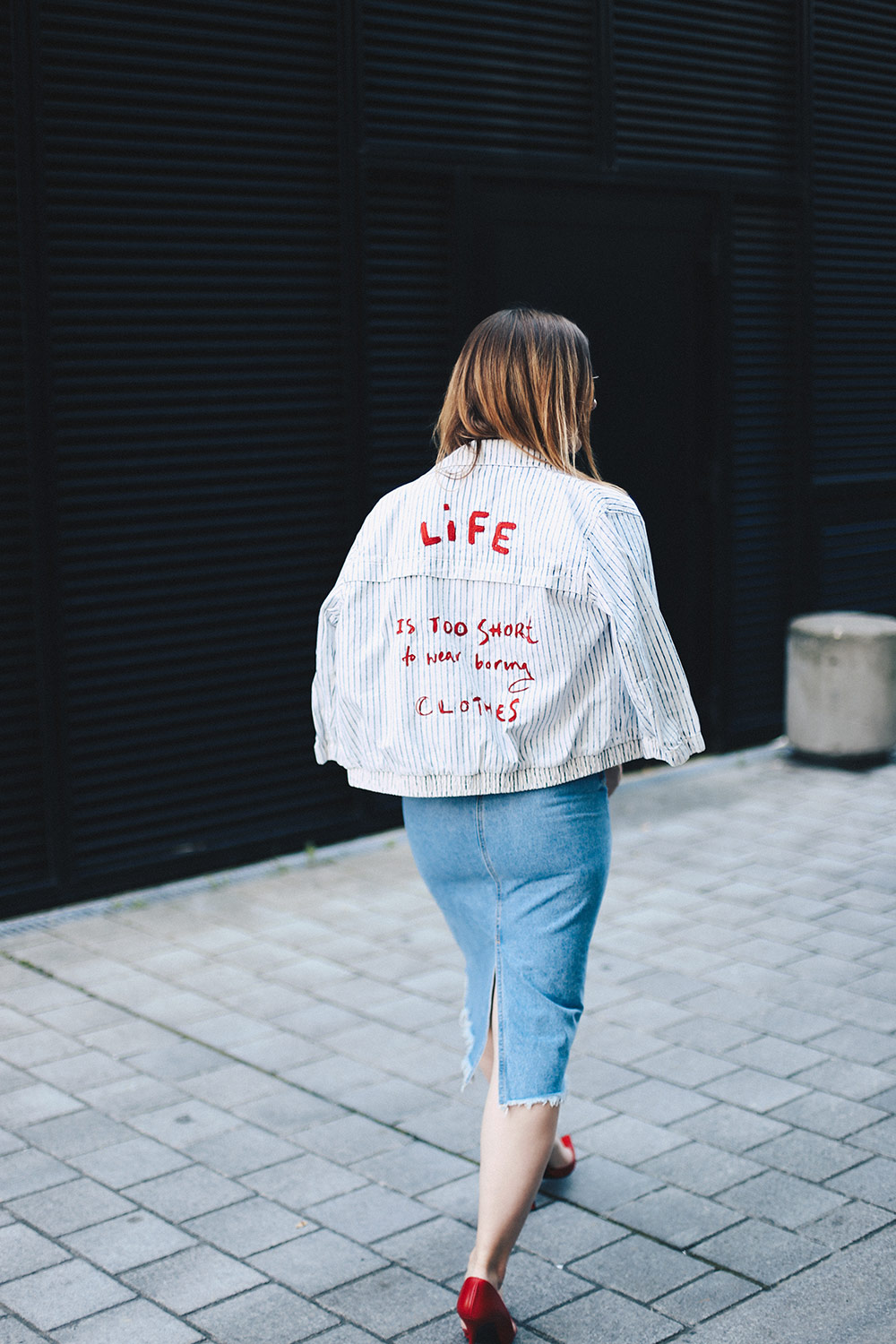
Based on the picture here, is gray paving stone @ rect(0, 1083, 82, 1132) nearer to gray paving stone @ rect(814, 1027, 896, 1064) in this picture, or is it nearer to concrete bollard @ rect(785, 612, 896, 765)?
gray paving stone @ rect(814, 1027, 896, 1064)

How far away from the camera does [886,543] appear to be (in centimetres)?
911

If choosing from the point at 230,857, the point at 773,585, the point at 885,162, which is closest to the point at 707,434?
the point at 773,585

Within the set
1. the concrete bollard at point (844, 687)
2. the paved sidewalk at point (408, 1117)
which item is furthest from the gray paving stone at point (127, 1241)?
the concrete bollard at point (844, 687)

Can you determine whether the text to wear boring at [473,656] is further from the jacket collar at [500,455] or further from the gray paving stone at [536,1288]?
the gray paving stone at [536,1288]

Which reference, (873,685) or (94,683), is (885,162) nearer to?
(873,685)

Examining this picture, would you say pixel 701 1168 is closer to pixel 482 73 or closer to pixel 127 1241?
pixel 127 1241

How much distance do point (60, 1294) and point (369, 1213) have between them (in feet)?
2.34

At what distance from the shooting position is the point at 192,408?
6.02 metres

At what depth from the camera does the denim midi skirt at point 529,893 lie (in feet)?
9.45

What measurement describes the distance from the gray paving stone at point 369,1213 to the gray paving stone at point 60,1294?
0.51 meters

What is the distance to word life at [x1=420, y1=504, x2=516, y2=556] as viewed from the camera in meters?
2.83

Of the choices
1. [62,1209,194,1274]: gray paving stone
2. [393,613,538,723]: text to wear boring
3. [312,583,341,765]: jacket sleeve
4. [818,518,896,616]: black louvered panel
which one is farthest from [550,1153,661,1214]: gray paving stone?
[818,518,896,616]: black louvered panel

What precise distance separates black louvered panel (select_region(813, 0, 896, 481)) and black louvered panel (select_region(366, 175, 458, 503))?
270 centimetres

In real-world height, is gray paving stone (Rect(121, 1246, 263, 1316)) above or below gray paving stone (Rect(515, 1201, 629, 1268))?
below
